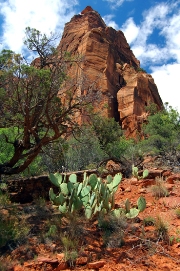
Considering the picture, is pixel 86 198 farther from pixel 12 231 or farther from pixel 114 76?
pixel 114 76

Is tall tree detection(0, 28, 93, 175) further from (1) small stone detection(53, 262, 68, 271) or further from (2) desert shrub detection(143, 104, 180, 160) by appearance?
(2) desert shrub detection(143, 104, 180, 160)

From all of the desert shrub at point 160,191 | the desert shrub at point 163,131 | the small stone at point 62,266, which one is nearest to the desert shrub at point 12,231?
the small stone at point 62,266

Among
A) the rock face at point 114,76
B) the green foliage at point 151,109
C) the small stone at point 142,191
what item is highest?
the rock face at point 114,76

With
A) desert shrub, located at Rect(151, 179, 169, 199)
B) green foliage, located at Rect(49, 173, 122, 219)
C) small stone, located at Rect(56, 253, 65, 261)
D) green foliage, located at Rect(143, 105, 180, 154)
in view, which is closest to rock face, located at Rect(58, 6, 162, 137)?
green foliage, located at Rect(143, 105, 180, 154)

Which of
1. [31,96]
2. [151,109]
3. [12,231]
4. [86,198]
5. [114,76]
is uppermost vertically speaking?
[114,76]

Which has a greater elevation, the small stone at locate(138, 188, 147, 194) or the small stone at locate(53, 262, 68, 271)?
the small stone at locate(138, 188, 147, 194)

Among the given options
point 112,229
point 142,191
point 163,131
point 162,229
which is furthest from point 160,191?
point 163,131

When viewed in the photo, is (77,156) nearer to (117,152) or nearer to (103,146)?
(117,152)

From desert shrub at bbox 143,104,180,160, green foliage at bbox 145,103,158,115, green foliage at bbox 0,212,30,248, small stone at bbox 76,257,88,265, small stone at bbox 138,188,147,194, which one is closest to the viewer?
small stone at bbox 76,257,88,265

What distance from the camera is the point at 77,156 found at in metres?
17.5

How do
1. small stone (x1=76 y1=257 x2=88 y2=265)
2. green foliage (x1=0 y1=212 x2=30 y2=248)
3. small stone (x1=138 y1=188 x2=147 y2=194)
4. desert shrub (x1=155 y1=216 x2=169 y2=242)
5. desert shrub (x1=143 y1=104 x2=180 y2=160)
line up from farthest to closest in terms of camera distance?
desert shrub (x1=143 y1=104 x2=180 y2=160), small stone (x1=138 y1=188 x2=147 y2=194), desert shrub (x1=155 y1=216 x2=169 y2=242), green foliage (x1=0 y1=212 x2=30 y2=248), small stone (x1=76 y1=257 x2=88 y2=265)

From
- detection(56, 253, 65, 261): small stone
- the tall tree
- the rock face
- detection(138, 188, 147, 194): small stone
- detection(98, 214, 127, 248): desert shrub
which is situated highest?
the rock face

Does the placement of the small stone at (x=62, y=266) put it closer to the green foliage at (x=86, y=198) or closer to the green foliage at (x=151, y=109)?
the green foliage at (x=86, y=198)

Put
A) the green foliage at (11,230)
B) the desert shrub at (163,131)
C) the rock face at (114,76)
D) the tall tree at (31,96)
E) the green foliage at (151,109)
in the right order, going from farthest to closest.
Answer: the green foliage at (151,109), the rock face at (114,76), the desert shrub at (163,131), the tall tree at (31,96), the green foliage at (11,230)
